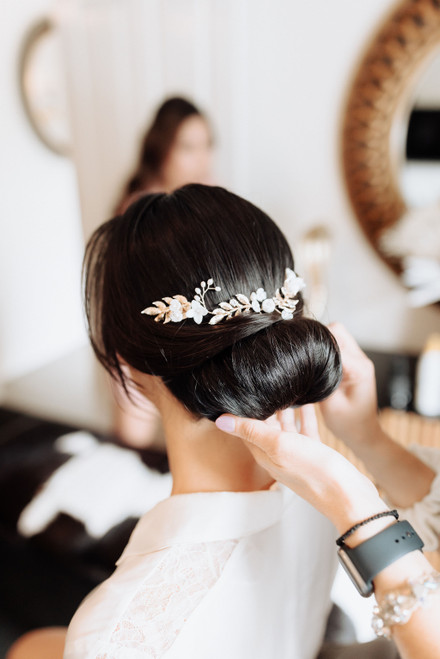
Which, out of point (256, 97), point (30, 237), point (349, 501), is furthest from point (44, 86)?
point (349, 501)

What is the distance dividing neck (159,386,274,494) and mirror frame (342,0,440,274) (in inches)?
53.2

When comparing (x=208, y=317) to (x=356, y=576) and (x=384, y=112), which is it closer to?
(x=356, y=576)

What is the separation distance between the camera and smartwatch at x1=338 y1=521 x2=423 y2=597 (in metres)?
0.46

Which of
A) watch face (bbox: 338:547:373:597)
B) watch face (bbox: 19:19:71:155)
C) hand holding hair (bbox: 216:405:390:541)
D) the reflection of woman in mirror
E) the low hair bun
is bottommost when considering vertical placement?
watch face (bbox: 338:547:373:597)

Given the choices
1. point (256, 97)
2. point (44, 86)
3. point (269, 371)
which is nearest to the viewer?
point (269, 371)

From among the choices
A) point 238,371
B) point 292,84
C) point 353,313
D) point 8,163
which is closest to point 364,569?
point 238,371

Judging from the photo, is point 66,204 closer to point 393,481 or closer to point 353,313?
point 353,313

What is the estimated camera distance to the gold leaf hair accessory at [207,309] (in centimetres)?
56

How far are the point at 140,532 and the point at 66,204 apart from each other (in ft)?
6.48

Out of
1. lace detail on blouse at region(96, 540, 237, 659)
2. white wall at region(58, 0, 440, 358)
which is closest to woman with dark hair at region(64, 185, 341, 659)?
lace detail on blouse at region(96, 540, 237, 659)

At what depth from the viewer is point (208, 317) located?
1.86 ft

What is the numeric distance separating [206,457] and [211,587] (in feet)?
0.53

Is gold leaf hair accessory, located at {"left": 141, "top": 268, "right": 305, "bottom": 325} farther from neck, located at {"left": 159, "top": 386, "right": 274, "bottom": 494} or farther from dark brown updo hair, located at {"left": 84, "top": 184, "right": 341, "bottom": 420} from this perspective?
neck, located at {"left": 159, "top": 386, "right": 274, "bottom": 494}

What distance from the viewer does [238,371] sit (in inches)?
21.1
